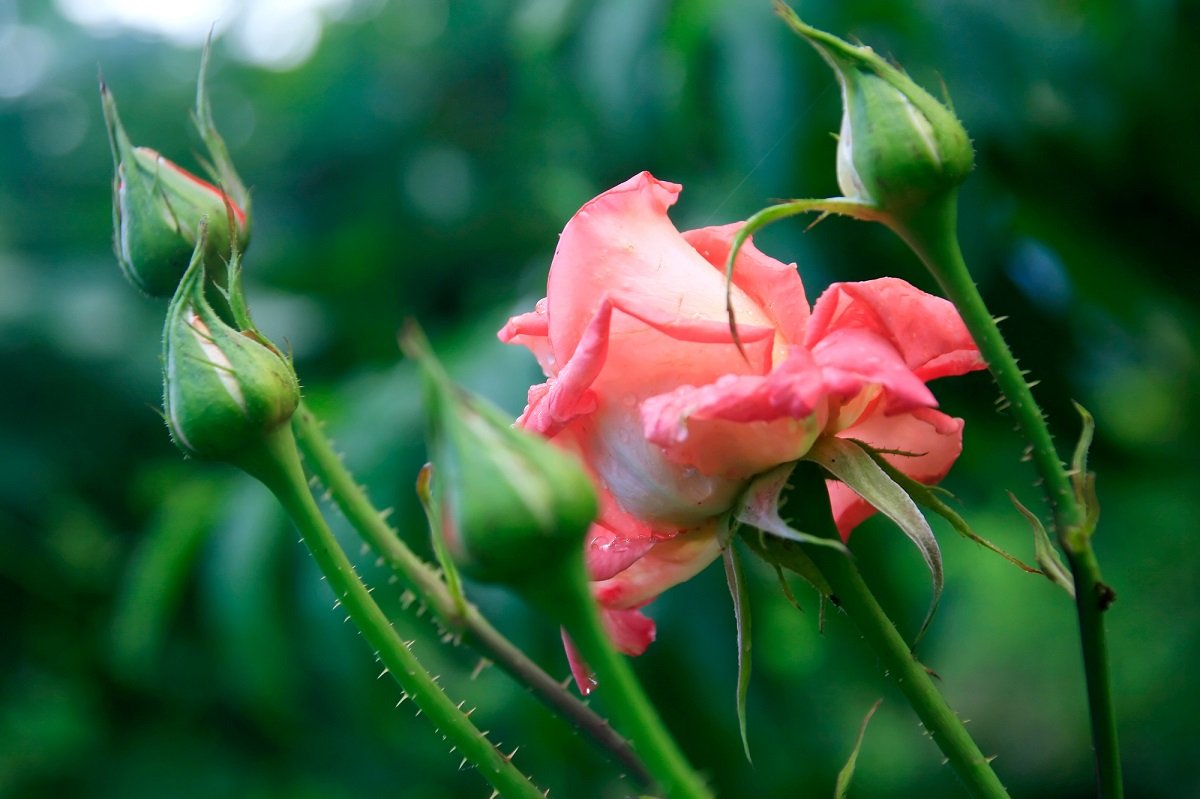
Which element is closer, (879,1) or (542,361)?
(542,361)

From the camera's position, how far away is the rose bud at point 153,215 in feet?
1.84

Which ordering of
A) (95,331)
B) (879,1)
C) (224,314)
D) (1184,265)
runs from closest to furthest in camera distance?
1. (224,314)
2. (879,1)
3. (1184,265)
4. (95,331)

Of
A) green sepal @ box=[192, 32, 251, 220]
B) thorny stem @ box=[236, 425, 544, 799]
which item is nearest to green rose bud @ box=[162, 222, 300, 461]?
thorny stem @ box=[236, 425, 544, 799]

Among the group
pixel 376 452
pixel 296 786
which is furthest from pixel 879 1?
pixel 296 786

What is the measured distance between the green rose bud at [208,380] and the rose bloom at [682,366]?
0.11 m

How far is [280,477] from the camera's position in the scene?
1.58 ft

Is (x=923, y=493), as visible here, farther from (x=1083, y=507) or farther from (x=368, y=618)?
(x=368, y=618)

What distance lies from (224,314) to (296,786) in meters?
1.26

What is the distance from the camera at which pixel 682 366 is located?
452 millimetres

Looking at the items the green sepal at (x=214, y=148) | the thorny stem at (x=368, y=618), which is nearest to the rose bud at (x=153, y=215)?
the green sepal at (x=214, y=148)

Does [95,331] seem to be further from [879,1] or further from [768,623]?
[879,1]

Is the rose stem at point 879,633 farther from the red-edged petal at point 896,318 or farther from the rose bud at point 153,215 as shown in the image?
the rose bud at point 153,215

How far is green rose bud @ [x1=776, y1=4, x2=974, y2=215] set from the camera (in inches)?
16.0

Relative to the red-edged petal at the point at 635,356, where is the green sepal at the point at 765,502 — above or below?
below
